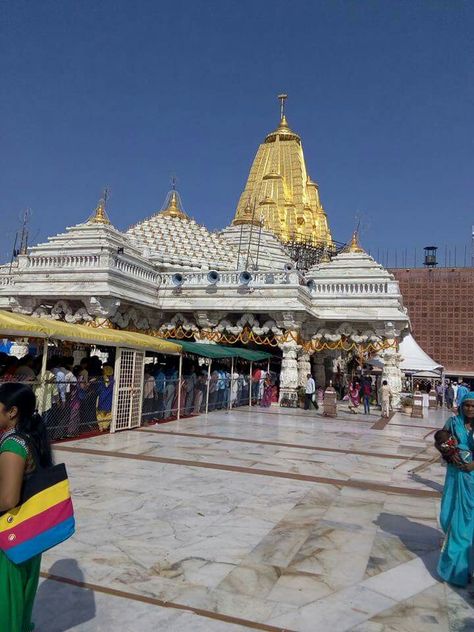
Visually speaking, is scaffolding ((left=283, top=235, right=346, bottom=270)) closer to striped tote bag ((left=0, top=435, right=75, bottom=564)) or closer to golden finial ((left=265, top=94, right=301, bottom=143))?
golden finial ((left=265, top=94, right=301, bottom=143))

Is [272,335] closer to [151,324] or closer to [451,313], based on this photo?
[151,324]

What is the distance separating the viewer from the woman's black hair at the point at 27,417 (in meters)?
2.74

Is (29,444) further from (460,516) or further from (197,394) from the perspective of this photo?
(197,394)

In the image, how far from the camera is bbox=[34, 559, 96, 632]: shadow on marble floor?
3.35 m

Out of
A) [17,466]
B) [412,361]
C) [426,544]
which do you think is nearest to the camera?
[17,466]

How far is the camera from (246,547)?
4785 millimetres

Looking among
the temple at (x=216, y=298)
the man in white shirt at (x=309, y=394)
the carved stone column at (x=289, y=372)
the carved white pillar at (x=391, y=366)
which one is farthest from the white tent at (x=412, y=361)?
the carved stone column at (x=289, y=372)

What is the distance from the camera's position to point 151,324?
21312 millimetres

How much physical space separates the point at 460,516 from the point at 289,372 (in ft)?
50.0

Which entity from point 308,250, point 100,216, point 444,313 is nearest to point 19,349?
point 100,216

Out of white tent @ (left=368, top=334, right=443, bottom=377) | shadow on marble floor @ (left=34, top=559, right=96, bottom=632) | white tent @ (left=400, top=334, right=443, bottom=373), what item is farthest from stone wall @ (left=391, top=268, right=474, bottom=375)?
shadow on marble floor @ (left=34, top=559, right=96, bottom=632)

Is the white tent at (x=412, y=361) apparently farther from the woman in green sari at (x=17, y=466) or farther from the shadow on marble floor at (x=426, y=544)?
the woman in green sari at (x=17, y=466)

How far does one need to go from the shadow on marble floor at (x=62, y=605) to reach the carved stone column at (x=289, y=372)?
50.9 ft

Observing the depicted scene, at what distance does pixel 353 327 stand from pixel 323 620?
58.4 ft
